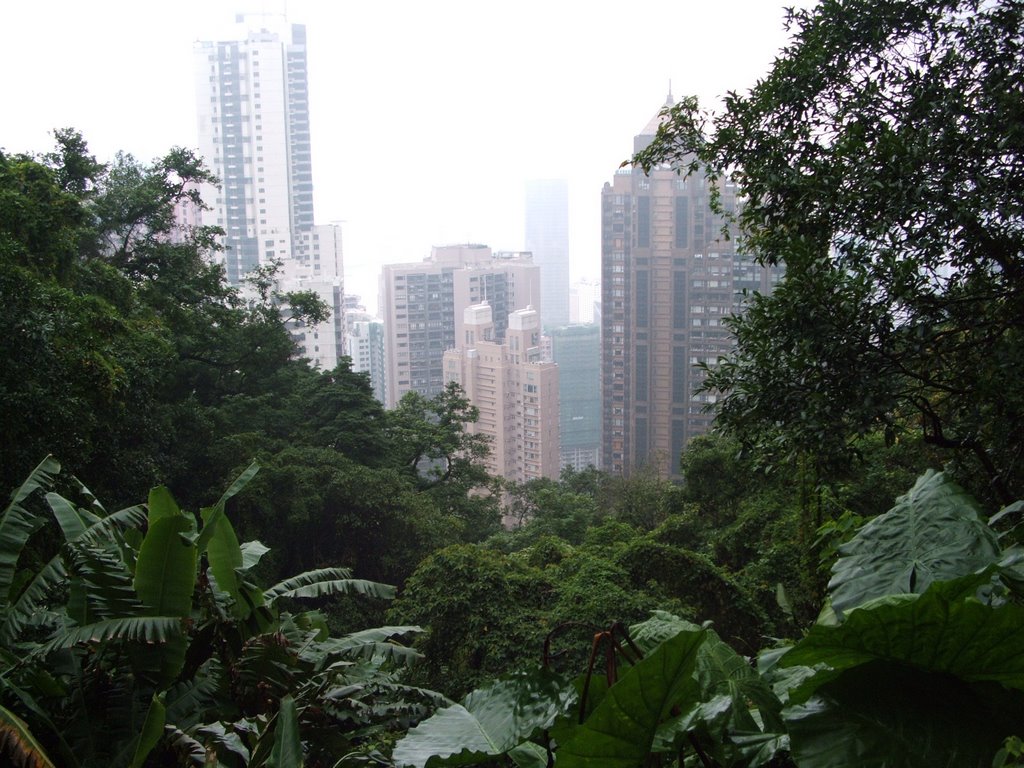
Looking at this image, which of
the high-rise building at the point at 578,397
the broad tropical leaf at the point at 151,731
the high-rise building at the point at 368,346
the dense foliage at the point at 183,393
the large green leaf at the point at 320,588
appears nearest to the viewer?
the broad tropical leaf at the point at 151,731

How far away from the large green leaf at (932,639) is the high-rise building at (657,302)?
14.8m

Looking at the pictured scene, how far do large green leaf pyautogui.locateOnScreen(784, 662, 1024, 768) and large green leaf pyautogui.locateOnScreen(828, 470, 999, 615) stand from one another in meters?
0.13

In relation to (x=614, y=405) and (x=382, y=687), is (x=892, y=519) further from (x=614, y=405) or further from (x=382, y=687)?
(x=614, y=405)

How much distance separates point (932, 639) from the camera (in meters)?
0.66

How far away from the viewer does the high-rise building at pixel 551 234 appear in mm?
35000

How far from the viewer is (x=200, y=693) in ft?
7.27

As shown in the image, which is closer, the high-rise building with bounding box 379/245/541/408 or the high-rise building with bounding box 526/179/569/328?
the high-rise building with bounding box 379/245/541/408

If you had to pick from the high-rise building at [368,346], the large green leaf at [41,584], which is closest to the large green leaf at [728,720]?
the large green leaf at [41,584]

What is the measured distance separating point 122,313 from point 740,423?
6.80 m

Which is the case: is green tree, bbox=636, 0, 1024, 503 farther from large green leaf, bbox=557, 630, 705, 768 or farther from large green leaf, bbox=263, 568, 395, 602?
large green leaf, bbox=557, 630, 705, 768

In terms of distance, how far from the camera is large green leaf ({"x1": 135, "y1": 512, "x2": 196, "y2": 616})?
7.36 feet

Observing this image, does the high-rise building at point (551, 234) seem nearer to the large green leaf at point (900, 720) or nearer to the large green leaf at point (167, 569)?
the large green leaf at point (167, 569)

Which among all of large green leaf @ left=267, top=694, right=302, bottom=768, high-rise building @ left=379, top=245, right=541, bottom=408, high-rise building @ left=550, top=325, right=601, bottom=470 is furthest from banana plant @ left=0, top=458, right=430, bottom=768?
high-rise building @ left=550, top=325, right=601, bottom=470

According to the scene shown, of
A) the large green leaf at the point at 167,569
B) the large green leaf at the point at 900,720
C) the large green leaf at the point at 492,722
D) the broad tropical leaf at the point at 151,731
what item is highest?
the large green leaf at the point at 900,720
